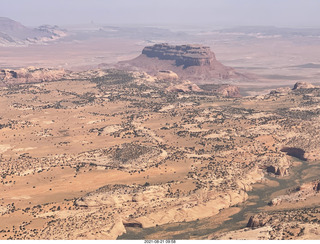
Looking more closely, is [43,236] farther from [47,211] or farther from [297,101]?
[297,101]

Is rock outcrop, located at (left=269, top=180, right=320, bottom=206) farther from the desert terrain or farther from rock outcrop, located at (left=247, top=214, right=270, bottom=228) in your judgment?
rock outcrop, located at (left=247, top=214, right=270, bottom=228)

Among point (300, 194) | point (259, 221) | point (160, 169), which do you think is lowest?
point (300, 194)

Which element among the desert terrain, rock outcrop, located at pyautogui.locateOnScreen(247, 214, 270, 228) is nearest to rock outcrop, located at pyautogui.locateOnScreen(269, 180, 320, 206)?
the desert terrain

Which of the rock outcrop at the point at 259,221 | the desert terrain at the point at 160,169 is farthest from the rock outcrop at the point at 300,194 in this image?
the rock outcrop at the point at 259,221

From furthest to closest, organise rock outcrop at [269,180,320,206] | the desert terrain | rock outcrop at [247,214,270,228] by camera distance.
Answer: rock outcrop at [269,180,320,206] < the desert terrain < rock outcrop at [247,214,270,228]

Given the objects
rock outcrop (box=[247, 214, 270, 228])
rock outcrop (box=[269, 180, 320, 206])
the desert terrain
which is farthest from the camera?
rock outcrop (box=[269, 180, 320, 206])

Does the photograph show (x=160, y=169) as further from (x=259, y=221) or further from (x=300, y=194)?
(x=259, y=221)

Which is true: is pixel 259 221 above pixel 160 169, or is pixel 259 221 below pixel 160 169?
above

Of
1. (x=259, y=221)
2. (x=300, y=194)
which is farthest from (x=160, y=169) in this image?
(x=259, y=221)

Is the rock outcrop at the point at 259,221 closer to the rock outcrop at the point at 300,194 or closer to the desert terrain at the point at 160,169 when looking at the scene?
the desert terrain at the point at 160,169

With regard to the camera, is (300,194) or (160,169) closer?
(300,194)

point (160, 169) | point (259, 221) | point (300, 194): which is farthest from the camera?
point (160, 169)
